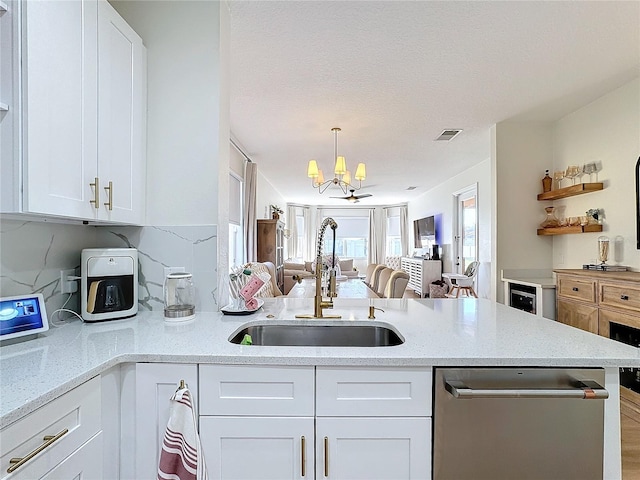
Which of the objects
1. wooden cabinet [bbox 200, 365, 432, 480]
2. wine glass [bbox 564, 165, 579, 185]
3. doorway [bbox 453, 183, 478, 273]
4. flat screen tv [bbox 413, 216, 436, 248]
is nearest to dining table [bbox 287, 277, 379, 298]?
wooden cabinet [bbox 200, 365, 432, 480]

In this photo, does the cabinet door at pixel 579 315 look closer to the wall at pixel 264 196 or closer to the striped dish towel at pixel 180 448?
the striped dish towel at pixel 180 448

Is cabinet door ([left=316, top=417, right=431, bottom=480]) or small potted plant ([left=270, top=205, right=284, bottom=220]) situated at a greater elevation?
small potted plant ([left=270, top=205, right=284, bottom=220])

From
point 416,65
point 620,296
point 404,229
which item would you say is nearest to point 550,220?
point 620,296

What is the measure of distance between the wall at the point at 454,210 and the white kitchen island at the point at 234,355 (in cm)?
300

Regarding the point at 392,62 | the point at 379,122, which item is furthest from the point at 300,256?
the point at 392,62

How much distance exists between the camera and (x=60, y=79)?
1145 mm

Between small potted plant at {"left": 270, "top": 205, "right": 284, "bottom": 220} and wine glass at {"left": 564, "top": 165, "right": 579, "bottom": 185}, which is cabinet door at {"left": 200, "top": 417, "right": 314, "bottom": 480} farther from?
small potted plant at {"left": 270, "top": 205, "right": 284, "bottom": 220}

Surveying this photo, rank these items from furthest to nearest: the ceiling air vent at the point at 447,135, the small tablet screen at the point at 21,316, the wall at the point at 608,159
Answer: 1. the ceiling air vent at the point at 447,135
2. the wall at the point at 608,159
3. the small tablet screen at the point at 21,316

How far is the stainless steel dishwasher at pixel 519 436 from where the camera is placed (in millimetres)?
1044

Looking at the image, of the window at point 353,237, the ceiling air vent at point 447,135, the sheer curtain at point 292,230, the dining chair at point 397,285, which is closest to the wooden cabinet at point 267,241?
the dining chair at point 397,285

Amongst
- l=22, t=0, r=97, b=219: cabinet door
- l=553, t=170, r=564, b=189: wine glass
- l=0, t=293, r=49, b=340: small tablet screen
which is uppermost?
l=553, t=170, r=564, b=189: wine glass

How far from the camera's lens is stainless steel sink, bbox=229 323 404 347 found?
5.10 feet

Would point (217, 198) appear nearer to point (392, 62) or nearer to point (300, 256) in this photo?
point (392, 62)

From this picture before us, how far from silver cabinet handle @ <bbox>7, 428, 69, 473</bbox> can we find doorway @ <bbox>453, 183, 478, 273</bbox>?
19.8 feet
